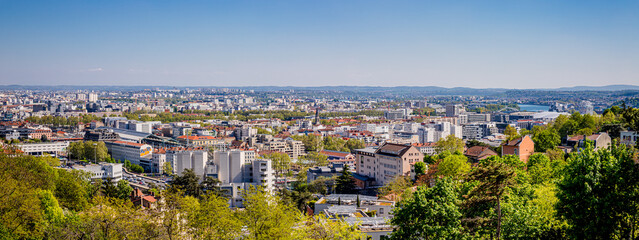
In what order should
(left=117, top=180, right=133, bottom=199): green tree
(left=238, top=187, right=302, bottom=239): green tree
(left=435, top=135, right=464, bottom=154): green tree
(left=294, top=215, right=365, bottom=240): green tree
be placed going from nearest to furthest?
(left=294, top=215, right=365, bottom=240): green tree < (left=238, top=187, right=302, bottom=239): green tree < (left=117, top=180, right=133, bottom=199): green tree < (left=435, top=135, right=464, bottom=154): green tree

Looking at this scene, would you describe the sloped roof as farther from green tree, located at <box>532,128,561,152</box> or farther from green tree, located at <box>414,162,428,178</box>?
green tree, located at <box>532,128,561,152</box>

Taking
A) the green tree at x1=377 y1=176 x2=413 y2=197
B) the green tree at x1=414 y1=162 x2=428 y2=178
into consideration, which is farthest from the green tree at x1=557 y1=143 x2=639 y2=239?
the green tree at x1=414 y1=162 x2=428 y2=178

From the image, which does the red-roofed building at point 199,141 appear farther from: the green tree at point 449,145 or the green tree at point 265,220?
the green tree at point 265,220

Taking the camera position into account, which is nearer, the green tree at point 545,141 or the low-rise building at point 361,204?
the low-rise building at point 361,204

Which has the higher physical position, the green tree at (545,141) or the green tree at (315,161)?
the green tree at (545,141)

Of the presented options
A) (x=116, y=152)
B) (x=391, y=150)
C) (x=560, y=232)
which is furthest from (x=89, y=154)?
(x=560, y=232)

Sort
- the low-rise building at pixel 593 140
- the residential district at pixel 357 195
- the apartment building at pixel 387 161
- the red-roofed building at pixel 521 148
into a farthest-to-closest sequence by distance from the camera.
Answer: the apartment building at pixel 387 161, the red-roofed building at pixel 521 148, the low-rise building at pixel 593 140, the residential district at pixel 357 195

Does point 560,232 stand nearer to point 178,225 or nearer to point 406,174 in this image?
point 178,225

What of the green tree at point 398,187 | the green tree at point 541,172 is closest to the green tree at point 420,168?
the green tree at point 398,187

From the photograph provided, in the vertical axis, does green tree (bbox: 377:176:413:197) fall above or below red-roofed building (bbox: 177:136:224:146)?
above
